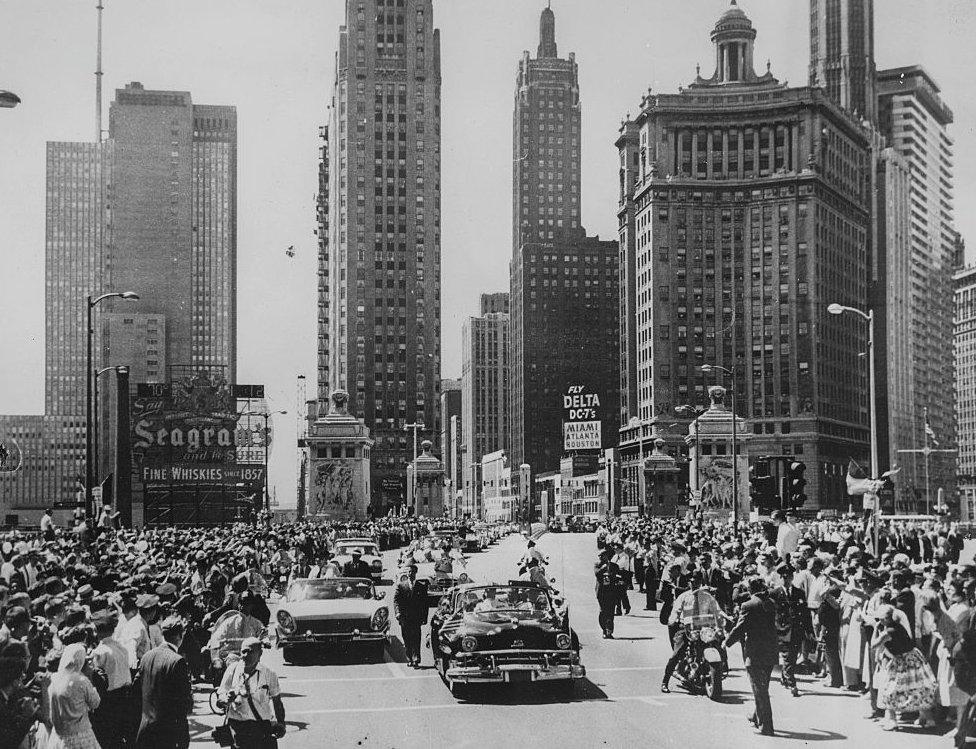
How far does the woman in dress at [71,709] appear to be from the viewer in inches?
386

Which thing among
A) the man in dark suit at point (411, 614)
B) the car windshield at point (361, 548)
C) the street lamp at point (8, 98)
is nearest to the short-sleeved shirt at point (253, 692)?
the man in dark suit at point (411, 614)

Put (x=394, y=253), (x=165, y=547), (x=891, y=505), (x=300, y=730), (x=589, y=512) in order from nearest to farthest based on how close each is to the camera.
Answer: (x=300, y=730) < (x=165, y=547) < (x=891, y=505) < (x=394, y=253) < (x=589, y=512)

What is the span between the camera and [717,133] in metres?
162

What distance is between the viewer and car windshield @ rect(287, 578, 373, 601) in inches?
859

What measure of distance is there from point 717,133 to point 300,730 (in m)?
155

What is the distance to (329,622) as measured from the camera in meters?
20.5

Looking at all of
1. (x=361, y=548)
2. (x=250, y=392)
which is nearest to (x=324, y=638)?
(x=361, y=548)

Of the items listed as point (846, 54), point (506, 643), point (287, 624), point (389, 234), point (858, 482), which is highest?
point (846, 54)

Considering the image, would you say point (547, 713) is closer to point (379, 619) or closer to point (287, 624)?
point (379, 619)

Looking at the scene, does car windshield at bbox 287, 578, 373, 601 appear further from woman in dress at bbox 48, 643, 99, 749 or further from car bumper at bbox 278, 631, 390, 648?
woman in dress at bbox 48, 643, 99, 749

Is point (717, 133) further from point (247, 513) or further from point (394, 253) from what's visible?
point (247, 513)

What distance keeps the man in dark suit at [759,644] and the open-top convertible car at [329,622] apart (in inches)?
300

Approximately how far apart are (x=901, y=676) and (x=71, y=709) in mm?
9400

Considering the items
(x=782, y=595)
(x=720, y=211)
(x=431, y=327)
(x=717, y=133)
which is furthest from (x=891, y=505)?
(x=782, y=595)
